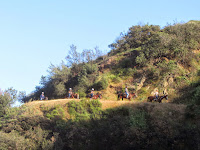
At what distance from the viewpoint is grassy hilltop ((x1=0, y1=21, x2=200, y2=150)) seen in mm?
20609

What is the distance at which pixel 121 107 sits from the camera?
2448 centimetres

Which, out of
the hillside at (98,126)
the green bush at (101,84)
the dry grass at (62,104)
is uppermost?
the green bush at (101,84)

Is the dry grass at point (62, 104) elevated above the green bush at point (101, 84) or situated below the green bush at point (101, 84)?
below

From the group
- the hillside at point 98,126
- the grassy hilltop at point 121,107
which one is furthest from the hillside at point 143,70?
the hillside at point 98,126

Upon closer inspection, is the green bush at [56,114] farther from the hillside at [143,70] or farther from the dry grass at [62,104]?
the hillside at [143,70]

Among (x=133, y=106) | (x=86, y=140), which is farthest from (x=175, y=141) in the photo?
(x=86, y=140)

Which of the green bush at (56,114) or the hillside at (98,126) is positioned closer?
the hillside at (98,126)

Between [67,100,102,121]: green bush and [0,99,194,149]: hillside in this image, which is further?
[67,100,102,121]: green bush

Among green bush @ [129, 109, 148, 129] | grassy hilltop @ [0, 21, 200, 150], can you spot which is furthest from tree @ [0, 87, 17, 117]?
green bush @ [129, 109, 148, 129]

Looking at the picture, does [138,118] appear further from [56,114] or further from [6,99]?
[6,99]

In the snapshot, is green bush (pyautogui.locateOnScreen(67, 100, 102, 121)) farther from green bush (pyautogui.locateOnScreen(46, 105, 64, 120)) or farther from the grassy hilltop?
green bush (pyautogui.locateOnScreen(46, 105, 64, 120))

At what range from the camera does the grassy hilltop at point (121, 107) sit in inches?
811

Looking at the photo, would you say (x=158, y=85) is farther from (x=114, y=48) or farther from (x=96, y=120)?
(x=114, y=48)

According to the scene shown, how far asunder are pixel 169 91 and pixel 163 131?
9.63 meters
